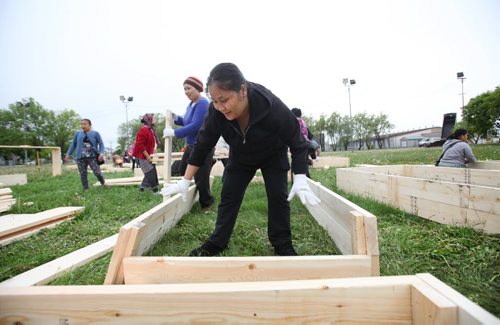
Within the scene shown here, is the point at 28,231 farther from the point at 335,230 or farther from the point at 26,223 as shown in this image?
the point at 335,230

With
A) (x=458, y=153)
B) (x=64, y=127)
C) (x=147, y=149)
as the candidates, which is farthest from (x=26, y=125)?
(x=458, y=153)

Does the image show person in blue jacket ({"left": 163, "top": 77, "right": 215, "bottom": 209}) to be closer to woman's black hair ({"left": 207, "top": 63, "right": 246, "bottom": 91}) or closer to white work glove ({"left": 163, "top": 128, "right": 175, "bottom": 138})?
white work glove ({"left": 163, "top": 128, "right": 175, "bottom": 138})

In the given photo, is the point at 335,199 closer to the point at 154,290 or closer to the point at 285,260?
Result: the point at 285,260

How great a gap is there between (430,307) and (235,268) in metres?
0.91

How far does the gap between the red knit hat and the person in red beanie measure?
2.45m

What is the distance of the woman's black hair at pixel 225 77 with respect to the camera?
1.71m

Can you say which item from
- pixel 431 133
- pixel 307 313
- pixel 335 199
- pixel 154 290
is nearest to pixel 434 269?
pixel 335 199

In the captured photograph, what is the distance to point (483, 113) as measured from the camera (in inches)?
1100

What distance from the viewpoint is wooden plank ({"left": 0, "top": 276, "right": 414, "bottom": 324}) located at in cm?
112

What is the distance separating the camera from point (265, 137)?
198 cm

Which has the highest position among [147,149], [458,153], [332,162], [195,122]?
[195,122]

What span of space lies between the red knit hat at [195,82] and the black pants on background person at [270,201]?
5.46 feet

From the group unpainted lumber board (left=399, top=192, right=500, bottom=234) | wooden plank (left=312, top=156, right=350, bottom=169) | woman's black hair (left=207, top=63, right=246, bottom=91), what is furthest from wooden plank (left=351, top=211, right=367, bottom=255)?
wooden plank (left=312, top=156, right=350, bottom=169)

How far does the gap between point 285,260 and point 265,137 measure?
0.84 metres
